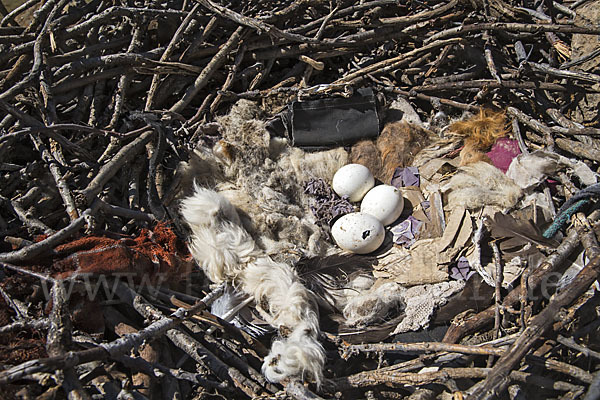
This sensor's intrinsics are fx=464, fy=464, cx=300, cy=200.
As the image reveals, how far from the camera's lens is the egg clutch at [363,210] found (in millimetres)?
2904

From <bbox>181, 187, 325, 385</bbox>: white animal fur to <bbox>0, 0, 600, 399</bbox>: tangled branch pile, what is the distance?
129 millimetres

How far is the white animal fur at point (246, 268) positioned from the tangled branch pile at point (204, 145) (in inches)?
5.1

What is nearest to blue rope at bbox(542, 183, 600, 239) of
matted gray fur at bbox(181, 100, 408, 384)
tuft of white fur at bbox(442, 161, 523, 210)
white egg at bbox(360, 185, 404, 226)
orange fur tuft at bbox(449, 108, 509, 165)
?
tuft of white fur at bbox(442, 161, 523, 210)

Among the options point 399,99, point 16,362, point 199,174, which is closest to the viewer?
point 16,362

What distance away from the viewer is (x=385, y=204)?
3049 millimetres

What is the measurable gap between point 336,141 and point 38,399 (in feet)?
8.01

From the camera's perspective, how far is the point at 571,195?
2787mm

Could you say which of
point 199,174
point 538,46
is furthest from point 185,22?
point 538,46

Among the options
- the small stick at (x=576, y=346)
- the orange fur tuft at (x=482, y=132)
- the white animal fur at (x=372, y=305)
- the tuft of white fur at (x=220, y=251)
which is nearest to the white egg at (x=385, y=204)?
the white animal fur at (x=372, y=305)

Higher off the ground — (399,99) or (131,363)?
(399,99)

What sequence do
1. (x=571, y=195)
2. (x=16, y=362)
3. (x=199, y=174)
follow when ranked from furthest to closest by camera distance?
(x=199, y=174) < (x=571, y=195) < (x=16, y=362)

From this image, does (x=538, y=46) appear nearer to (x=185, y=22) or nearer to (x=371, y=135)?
(x=371, y=135)

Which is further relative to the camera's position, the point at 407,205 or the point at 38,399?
the point at 407,205

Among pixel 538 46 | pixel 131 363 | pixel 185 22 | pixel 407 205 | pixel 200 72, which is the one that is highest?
pixel 185 22
